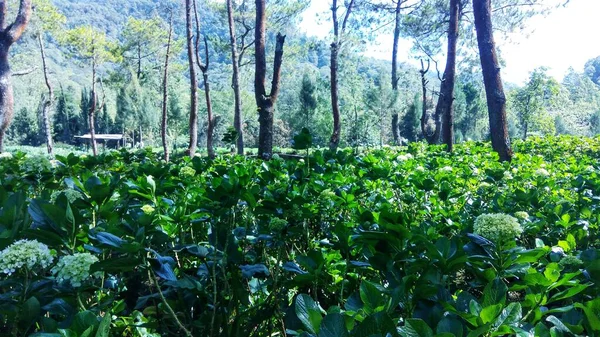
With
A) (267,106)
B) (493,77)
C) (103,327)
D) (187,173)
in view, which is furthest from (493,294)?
(267,106)

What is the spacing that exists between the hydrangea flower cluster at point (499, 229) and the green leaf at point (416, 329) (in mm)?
495

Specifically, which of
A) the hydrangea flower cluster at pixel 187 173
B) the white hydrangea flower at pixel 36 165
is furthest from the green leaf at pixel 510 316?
the white hydrangea flower at pixel 36 165

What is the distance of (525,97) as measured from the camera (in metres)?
26.2

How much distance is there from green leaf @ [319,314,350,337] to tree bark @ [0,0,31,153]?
6.34 meters

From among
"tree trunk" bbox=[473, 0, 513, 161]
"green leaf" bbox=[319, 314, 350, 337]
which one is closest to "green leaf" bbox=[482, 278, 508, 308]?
"green leaf" bbox=[319, 314, 350, 337]

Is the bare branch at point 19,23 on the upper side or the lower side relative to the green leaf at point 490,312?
upper

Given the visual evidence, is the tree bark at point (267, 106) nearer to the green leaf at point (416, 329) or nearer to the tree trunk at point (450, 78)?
the tree trunk at point (450, 78)

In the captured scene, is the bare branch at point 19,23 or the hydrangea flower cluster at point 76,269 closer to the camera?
the hydrangea flower cluster at point 76,269

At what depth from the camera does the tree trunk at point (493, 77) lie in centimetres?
595

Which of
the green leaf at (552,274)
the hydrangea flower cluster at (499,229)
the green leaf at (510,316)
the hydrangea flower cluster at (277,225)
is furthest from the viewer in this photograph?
the hydrangea flower cluster at (277,225)

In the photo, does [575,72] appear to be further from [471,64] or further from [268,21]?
[268,21]

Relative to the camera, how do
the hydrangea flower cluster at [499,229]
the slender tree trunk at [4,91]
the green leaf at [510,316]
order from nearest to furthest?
the green leaf at [510,316] < the hydrangea flower cluster at [499,229] < the slender tree trunk at [4,91]

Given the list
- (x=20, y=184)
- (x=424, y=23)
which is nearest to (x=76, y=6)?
(x=424, y=23)

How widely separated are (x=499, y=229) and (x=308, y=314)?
1.93 ft
